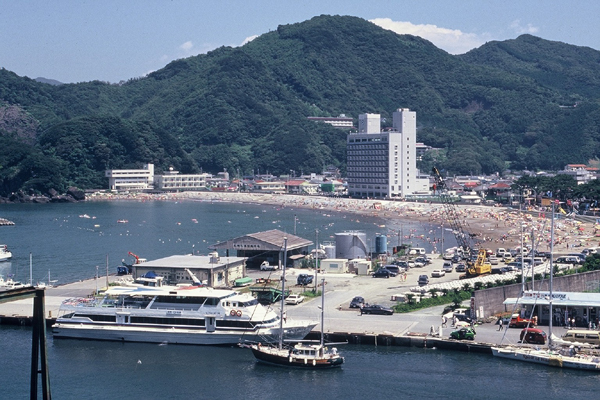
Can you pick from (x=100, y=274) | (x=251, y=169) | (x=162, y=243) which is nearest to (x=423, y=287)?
(x=100, y=274)

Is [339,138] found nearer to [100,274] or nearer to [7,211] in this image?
[7,211]

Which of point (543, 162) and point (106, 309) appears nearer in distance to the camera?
point (106, 309)

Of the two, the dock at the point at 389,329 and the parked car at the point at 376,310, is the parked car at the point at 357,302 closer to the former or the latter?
the dock at the point at 389,329

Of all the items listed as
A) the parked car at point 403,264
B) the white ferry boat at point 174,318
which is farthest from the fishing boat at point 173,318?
the parked car at point 403,264

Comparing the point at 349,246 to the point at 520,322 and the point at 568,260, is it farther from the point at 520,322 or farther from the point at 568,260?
the point at 520,322

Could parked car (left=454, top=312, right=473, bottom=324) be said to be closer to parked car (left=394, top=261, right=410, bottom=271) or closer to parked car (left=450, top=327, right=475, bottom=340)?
parked car (left=450, top=327, right=475, bottom=340)
